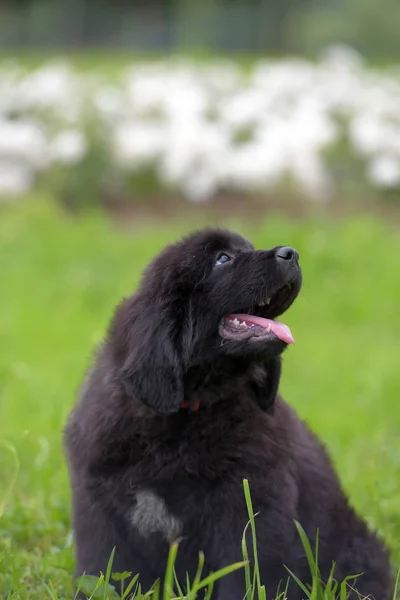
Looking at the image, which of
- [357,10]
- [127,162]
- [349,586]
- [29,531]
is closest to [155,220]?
[127,162]

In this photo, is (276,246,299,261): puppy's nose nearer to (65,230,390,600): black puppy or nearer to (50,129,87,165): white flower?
(65,230,390,600): black puppy

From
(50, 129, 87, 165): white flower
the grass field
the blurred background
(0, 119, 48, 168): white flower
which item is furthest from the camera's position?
(0, 119, 48, 168): white flower

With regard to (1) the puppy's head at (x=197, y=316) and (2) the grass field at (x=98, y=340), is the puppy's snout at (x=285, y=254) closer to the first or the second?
(1) the puppy's head at (x=197, y=316)

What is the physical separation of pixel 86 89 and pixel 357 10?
1636cm

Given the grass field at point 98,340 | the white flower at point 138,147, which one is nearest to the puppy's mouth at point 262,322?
the grass field at point 98,340

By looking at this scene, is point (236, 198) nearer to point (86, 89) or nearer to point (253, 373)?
point (86, 89)

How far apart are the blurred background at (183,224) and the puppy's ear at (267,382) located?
815mm

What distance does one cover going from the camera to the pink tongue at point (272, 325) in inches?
105

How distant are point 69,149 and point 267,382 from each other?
740cm

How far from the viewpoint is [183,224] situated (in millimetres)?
9398

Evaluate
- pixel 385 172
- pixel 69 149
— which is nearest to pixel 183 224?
pixel 69 149

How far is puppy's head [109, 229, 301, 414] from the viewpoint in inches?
105

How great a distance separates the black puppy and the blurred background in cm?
33

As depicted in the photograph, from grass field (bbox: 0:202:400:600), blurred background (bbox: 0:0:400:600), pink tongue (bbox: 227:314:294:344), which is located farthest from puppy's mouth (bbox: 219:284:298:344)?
blurred background (bbox: 0:0:400:600)
